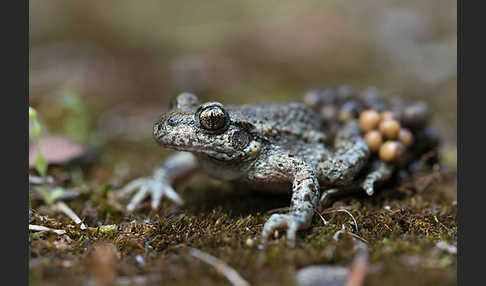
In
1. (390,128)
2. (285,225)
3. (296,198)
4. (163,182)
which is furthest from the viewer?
(163,182)

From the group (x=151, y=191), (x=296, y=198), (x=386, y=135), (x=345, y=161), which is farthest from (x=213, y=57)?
(x=296, y=198)

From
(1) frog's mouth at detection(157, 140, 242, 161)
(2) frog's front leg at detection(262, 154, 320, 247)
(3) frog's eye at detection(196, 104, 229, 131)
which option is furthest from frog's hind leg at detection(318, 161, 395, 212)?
(3) frog's eye at detection(196, 104, 229, 131)

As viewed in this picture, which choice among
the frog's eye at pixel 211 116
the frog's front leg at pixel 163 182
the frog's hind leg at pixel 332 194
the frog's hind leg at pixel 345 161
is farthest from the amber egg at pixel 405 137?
the frog's front leg at pixel 163 182

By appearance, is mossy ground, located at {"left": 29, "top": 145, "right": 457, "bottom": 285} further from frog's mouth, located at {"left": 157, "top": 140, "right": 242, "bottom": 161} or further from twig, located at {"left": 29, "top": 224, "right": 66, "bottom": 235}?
frog's mouth, located at {"left": 157, "top": 140, "right": 242, "bottom": 161}

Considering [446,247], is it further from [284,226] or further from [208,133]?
[208,133]

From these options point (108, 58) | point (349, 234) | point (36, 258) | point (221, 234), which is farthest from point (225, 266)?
point (108, 58)

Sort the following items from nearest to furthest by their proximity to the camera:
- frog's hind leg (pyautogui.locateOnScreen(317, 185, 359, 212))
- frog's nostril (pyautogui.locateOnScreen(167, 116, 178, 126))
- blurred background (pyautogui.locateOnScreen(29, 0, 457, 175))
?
1. frog's nostril (pyautogui.locateOnScreen(167, 116, 178, 126))
2. frog's hind leg (pyautogui.locateOnScreen(317, 185, 359, 212))
3. blurred background (pyautogui.locateOnScreen(29, 0, 457, 175))
